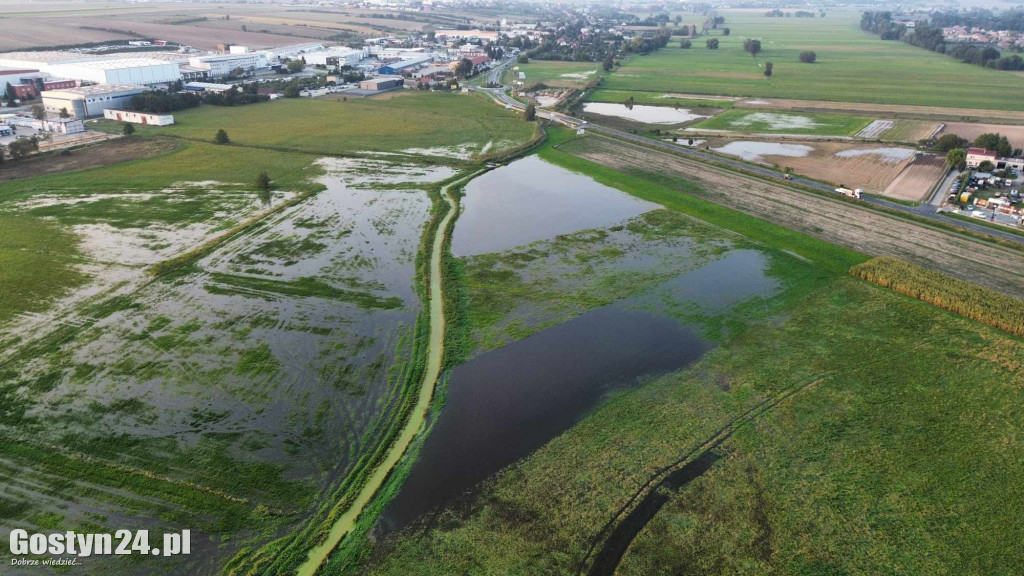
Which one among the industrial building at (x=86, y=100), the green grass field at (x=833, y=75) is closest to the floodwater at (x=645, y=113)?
the green grass field at (x=833, y=75)

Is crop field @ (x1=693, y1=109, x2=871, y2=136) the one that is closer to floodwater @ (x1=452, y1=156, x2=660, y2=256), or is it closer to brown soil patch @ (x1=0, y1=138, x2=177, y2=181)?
floodwater @ (x1=452, y1=156, x2=660, y2=256)

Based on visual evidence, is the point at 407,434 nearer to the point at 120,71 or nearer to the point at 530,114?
the point at 530,114

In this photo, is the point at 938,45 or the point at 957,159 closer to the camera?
the point at 957,159

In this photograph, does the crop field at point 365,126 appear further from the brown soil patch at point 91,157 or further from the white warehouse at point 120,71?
the white warehouse at point 120,71

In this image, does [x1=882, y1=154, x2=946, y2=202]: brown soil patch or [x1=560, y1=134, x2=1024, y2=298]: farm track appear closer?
[x1=560, y1=134, x2=1024, y2=298]: farm track

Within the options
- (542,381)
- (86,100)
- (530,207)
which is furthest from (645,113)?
(86,100)

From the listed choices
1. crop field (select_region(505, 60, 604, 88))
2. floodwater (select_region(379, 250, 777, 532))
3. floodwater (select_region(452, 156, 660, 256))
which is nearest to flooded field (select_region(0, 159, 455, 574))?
floodwater (select_region(379, 250, 777, 532))
